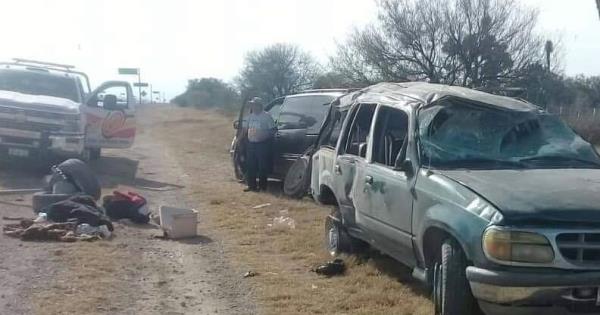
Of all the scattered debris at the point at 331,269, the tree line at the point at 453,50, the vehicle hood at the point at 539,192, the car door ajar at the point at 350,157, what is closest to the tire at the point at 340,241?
the car door ajar at the point at 350,157

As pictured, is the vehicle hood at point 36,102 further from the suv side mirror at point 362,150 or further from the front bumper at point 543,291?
the front bumper at point 543,291

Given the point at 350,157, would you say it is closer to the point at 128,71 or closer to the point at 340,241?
the point at 340,241

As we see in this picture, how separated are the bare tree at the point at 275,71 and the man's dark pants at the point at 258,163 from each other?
1459 inches

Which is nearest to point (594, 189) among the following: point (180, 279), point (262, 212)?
point (180, 279)

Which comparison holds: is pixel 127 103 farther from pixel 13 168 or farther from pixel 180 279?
pixel 180 279

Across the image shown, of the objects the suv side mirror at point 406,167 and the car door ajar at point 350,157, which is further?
the car door ajar at point 350,157

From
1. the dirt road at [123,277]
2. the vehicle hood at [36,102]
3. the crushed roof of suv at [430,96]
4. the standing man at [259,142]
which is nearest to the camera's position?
the dirt road at [123,277]

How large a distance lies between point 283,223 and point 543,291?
19.1 ft

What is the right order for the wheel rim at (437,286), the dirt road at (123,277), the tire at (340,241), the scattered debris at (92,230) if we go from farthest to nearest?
the scattered debris at (92,230), the tire at (340,241), the dirt road at (123,277), the wheel rim at (437,286)

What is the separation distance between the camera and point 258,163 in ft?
45.8

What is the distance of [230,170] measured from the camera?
1905 cm

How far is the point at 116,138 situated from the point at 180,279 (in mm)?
10934

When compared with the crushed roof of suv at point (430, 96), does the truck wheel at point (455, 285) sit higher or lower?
A: lower

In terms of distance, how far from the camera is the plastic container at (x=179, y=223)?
31.3 feet
